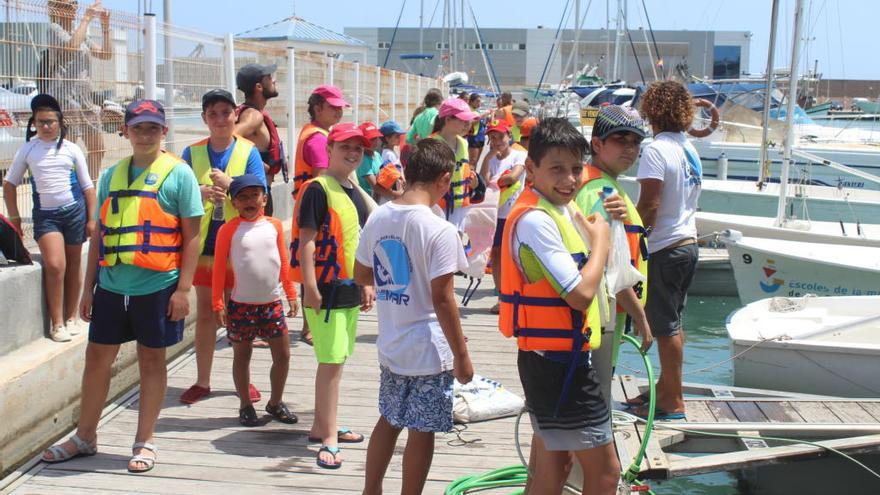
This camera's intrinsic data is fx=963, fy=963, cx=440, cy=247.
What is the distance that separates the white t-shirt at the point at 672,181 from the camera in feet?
18.1

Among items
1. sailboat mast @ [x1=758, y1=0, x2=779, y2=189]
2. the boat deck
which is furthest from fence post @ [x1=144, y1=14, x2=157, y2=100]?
sailboat mast @ [x1=758, y1=0, x2=779, y2=189]

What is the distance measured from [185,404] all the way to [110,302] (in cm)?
149

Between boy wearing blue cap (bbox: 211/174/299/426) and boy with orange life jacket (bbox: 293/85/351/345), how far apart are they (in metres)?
0.80

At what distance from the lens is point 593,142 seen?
4.70 metres

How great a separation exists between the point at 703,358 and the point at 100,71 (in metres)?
8.75

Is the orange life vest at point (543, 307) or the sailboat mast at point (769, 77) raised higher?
the sailboat mast at point (769, 77)

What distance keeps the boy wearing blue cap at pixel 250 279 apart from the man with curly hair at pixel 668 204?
A: 84.3 inches

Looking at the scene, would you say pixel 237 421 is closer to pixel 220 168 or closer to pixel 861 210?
pixel 220 168

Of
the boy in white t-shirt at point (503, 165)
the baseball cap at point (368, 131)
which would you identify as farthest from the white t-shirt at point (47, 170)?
the boy in white t-shirt at point (503, 165)

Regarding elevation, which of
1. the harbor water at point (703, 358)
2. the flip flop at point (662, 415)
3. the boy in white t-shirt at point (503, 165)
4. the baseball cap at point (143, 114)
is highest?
the baseball cap at point (143, 114)

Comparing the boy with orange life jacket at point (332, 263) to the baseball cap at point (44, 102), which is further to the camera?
the baseball cap at point (44, 102)

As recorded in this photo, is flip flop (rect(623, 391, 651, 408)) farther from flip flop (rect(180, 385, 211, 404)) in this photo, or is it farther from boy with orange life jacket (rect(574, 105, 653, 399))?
flip flop (rect(180, 385, 211, 404))

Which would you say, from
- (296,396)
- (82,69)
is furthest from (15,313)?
(82,69)

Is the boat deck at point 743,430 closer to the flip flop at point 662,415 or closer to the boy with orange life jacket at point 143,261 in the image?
the flip flop at point 662,415
